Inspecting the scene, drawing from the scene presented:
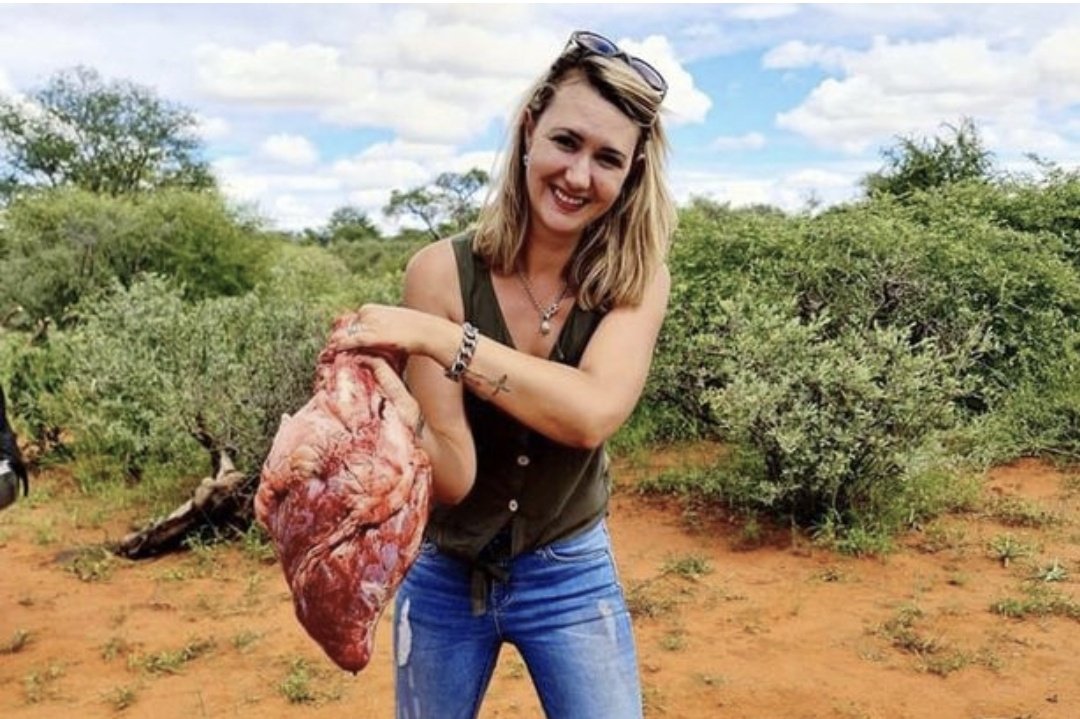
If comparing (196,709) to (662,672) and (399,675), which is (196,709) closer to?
(662,672)

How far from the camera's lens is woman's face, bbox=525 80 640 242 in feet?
6.99

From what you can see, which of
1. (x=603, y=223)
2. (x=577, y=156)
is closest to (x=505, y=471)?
Result: (x=603, y=223)

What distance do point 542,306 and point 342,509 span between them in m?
0.72

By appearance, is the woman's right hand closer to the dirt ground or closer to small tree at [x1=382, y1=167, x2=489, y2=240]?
the dirt ground

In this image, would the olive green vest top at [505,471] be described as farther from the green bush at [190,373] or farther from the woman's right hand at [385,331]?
the green bush at [190,373]

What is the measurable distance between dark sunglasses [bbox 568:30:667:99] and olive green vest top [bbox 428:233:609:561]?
1.50 ft

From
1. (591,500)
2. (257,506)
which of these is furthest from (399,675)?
(257,506)

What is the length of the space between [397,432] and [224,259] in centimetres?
1709

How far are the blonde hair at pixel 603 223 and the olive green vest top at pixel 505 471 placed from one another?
0.17 feet

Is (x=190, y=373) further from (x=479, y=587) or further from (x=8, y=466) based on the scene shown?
(x=479, y=587)

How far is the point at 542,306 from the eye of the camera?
230 centimetres

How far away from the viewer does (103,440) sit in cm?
947

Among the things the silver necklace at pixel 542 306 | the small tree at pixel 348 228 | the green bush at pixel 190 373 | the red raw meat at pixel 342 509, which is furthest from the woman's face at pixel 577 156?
the small tree at pixel 348 228

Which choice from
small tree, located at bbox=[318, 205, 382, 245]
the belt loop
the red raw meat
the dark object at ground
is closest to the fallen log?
the dark object at ground
